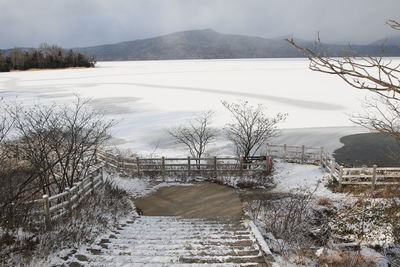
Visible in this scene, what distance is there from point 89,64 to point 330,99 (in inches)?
3335

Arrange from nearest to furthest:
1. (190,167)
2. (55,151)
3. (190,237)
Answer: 1. (190,237)
2. (55,151)
3. (190,167)

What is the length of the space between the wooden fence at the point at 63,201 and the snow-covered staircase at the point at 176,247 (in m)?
1.60

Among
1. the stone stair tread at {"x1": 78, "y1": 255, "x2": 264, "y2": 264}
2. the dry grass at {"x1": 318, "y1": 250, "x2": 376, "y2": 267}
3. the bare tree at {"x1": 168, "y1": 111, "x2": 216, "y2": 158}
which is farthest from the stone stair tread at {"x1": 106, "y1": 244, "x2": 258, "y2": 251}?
the bare tree at {"x1": 168, "y1": 111, "x2": 216, "y2": 158}

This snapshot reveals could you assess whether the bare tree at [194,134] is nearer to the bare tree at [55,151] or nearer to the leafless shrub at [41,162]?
the bare tree at [55,151]

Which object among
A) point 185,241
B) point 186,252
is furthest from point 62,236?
point 186,252

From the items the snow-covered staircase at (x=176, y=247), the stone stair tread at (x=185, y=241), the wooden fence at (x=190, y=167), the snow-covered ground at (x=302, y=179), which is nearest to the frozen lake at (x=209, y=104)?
the wooden fence at (x=190, y=167)

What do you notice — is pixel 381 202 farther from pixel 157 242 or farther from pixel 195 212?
pixel 157 242

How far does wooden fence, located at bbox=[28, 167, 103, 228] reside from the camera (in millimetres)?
6949

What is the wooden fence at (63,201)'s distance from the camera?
6.95 meters

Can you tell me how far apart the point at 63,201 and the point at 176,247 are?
455cm

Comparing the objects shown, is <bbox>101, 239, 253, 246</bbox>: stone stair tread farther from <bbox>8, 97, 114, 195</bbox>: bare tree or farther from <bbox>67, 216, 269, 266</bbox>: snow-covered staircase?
<bbox>8, 97, 114, 195</bbox>: bare tree

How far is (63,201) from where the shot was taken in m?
8.66

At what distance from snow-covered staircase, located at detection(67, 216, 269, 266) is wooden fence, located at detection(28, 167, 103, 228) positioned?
160 centimetres

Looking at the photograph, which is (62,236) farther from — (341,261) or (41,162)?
(341,261)
